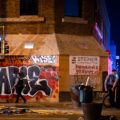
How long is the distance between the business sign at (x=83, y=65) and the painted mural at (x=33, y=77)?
962mm

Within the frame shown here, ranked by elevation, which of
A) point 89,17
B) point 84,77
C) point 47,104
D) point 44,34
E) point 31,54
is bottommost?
point 47,104

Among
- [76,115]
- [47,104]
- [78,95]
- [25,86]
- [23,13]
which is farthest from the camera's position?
[23,13]

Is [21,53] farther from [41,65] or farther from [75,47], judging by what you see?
[75,47]

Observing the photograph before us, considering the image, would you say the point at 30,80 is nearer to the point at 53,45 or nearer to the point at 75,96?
the point at 53,45

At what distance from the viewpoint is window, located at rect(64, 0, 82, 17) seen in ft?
56.3

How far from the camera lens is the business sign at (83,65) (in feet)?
53.0

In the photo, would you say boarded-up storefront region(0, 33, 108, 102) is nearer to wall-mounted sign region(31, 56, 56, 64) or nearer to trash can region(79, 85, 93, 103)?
wall-mounted sign region(31, 56, 56, 64)

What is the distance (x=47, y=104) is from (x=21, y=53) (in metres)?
3.28

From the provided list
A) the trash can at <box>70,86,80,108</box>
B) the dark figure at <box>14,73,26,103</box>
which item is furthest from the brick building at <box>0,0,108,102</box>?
the trash can at <box>70,86,80,108</box>

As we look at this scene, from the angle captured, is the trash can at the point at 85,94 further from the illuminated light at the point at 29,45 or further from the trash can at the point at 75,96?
the illuminated light at the point at 29,45

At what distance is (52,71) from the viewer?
16.0 metres

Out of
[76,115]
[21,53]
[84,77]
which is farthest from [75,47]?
[76,115]

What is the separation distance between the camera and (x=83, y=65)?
16.4 metres

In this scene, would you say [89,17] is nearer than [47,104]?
No
